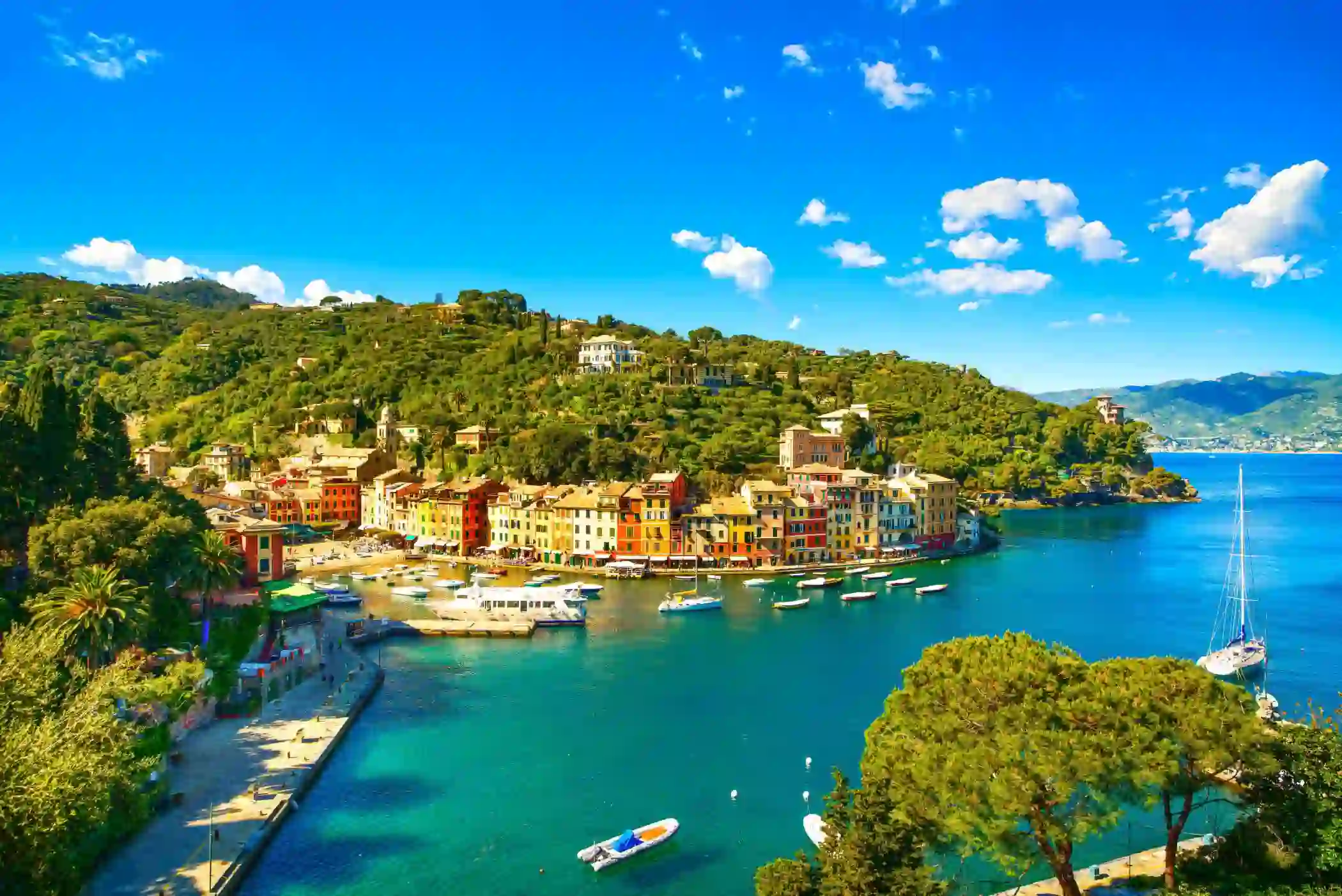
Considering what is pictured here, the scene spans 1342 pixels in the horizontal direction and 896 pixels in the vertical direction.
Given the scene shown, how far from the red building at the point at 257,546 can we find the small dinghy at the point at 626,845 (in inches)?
854

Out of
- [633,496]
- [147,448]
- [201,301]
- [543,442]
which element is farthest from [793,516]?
[201,301]

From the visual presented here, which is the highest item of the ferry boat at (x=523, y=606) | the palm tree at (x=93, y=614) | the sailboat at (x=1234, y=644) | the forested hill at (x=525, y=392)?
the forested hill at (x=525, y=392)

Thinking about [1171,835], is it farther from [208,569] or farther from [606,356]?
[606,356]

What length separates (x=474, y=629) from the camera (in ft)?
127

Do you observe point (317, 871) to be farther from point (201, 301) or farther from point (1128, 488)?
point (201, 301)

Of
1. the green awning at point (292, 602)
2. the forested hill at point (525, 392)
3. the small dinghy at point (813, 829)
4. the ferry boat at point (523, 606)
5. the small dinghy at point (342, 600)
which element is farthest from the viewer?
the forested hill at point (525, 392)

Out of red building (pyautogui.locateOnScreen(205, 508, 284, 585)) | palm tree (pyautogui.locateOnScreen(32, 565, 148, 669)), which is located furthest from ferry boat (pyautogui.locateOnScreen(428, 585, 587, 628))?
palm tree (pyautogui.locateOnScreen(32, 565, 148, 669))

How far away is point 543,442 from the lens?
227 feet

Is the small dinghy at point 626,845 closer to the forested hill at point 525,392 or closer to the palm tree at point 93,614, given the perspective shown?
the palm tree at point 93,614

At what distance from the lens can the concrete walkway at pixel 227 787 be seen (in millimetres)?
15984

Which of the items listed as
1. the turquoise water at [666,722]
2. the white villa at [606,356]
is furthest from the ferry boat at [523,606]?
the white villa at [606,356]

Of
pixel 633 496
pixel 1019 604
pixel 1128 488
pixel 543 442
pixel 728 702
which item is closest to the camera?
pixel 728 702

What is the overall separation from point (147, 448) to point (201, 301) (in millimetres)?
100019

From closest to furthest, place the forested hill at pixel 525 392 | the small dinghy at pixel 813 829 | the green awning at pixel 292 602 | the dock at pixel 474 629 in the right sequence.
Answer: the small dinghy at pixel 813 829, the green awning at pixel 292 602, the dock at pixel 474 629, the forested hill at pixel 525 392
